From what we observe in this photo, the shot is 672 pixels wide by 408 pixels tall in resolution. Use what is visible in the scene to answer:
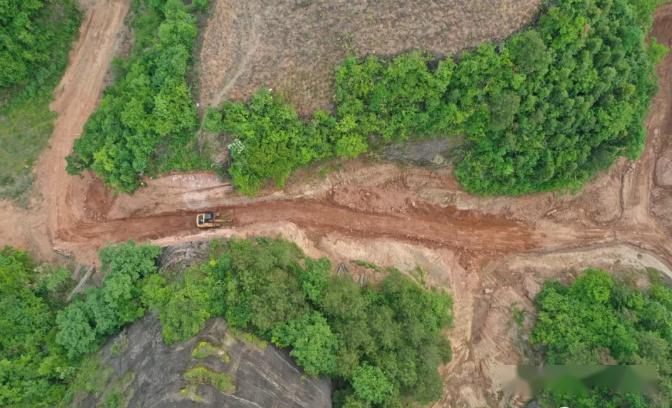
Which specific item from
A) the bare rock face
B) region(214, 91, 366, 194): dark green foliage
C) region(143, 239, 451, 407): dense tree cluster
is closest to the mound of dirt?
region(214, 91, 366, 194): dark green foliage

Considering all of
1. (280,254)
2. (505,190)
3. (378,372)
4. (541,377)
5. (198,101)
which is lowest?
(541,377)

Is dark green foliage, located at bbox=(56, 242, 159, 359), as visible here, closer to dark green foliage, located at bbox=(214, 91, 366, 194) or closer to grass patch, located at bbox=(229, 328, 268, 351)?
grass patch, located at bbox=(229, 328, 268, 351)

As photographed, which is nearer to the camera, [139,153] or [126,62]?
[139,153]

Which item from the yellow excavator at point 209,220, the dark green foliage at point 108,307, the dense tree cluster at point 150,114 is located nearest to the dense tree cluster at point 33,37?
the dense tree cluster at point 150,114

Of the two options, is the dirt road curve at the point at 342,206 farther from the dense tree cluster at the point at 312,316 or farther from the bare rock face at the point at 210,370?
the bare rock face at the point at 210,370

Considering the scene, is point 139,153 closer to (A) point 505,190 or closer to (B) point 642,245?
(A) point 505,190

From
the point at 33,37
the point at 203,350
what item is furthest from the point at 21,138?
the point at 203,350

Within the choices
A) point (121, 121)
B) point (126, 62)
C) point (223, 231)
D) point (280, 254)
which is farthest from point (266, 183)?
point (126, 62)
